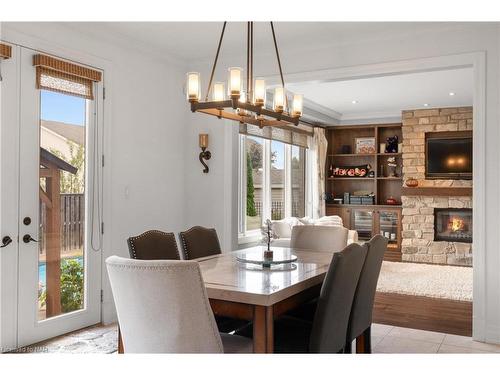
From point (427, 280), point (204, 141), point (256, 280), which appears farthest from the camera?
point (427, 280)

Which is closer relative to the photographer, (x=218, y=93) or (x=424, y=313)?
(x=218, y=93)

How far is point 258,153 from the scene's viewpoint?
7328 mm

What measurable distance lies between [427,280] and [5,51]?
556 cm

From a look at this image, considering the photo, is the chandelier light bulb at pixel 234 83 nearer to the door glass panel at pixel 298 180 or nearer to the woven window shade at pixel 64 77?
the woven window shade at pixel 64 77

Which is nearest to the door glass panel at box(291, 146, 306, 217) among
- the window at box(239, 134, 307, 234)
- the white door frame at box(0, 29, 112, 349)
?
the window at box(239, 134, 307, 234)

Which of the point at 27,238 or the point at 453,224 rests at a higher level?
the point at 27,238

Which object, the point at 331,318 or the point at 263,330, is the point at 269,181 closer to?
the point at 331,318

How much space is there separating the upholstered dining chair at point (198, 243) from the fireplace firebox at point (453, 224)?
5.52 m

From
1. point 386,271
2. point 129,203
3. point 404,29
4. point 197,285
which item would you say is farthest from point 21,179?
point 386,271

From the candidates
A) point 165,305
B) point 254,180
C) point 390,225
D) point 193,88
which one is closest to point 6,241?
point 193,88

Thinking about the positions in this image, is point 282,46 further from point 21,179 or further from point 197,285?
point 197,285

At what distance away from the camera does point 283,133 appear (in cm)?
789

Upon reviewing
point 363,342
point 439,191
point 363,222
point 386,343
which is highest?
point 439,191

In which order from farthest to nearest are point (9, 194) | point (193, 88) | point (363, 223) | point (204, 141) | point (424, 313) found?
point (363, 223)
point (204, 141)
point (424, 313)
point (9, 194)
point (193, 88)
